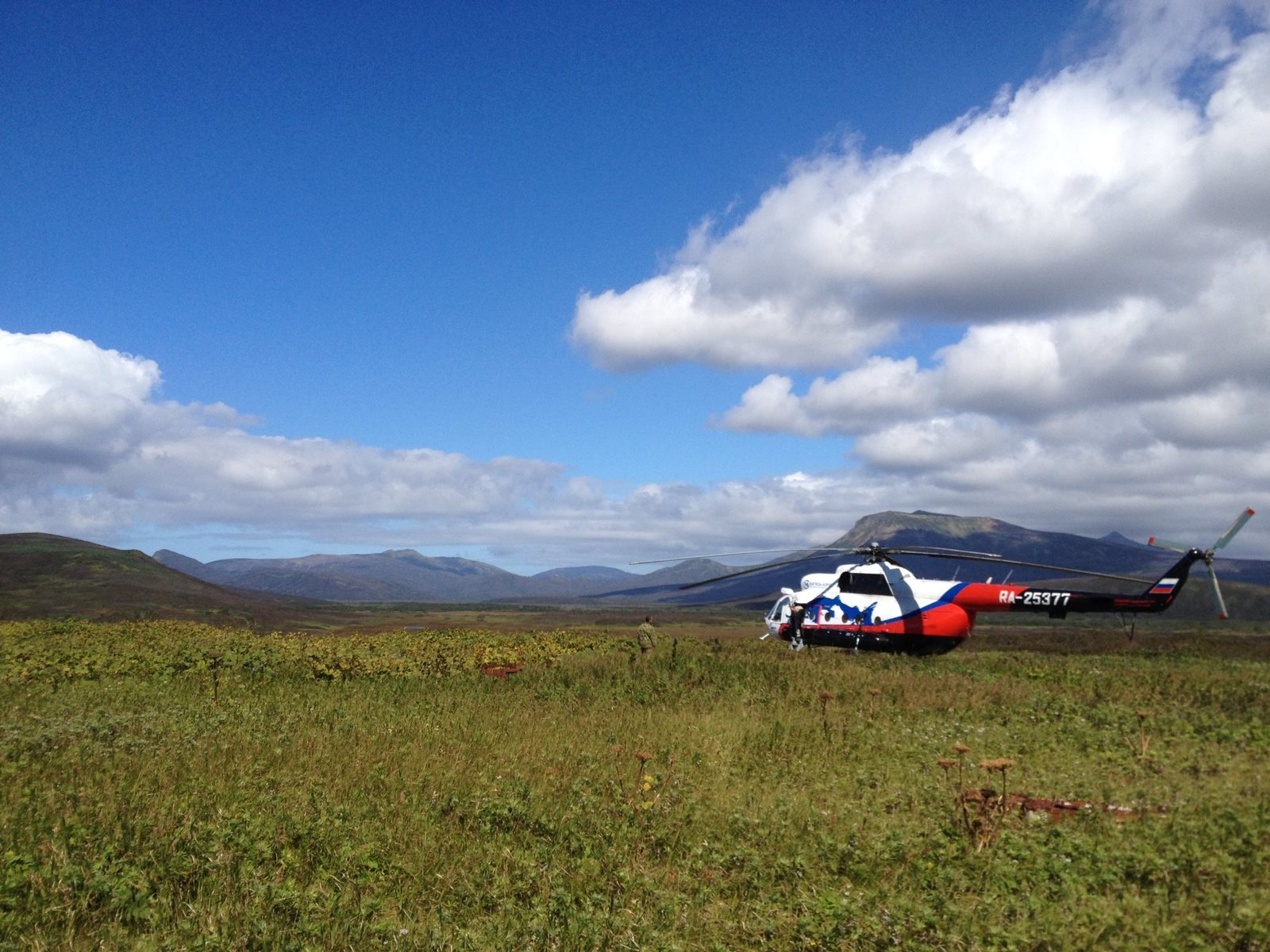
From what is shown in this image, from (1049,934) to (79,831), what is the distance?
27.4 feet

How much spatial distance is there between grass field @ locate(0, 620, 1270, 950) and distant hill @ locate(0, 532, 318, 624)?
165 feet

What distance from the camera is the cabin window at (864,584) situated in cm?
2419

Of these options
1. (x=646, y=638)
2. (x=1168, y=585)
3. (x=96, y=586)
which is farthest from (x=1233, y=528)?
(x=96, y=586)

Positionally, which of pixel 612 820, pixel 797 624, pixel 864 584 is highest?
pixel 864 584

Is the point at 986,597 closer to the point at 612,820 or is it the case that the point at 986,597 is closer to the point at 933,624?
the point at 933,624

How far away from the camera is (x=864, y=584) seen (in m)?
24.5

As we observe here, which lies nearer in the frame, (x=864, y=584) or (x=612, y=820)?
(x=612, y=820)

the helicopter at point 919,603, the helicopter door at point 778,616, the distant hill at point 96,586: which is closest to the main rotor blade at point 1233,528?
the helicopter at point 919,603

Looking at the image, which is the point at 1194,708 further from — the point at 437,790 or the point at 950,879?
the point at 437,790

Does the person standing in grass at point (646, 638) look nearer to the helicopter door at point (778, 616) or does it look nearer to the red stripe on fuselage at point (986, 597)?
the helicopter door at point (778, 616)

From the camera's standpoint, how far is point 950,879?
6.95 m

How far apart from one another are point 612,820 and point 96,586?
3881 inches

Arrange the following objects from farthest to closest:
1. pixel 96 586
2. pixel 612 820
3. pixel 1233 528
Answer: pixel 96 586, pixel 1233 528, pixel 612 820

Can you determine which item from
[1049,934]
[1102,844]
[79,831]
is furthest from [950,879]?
→ [79,831]
